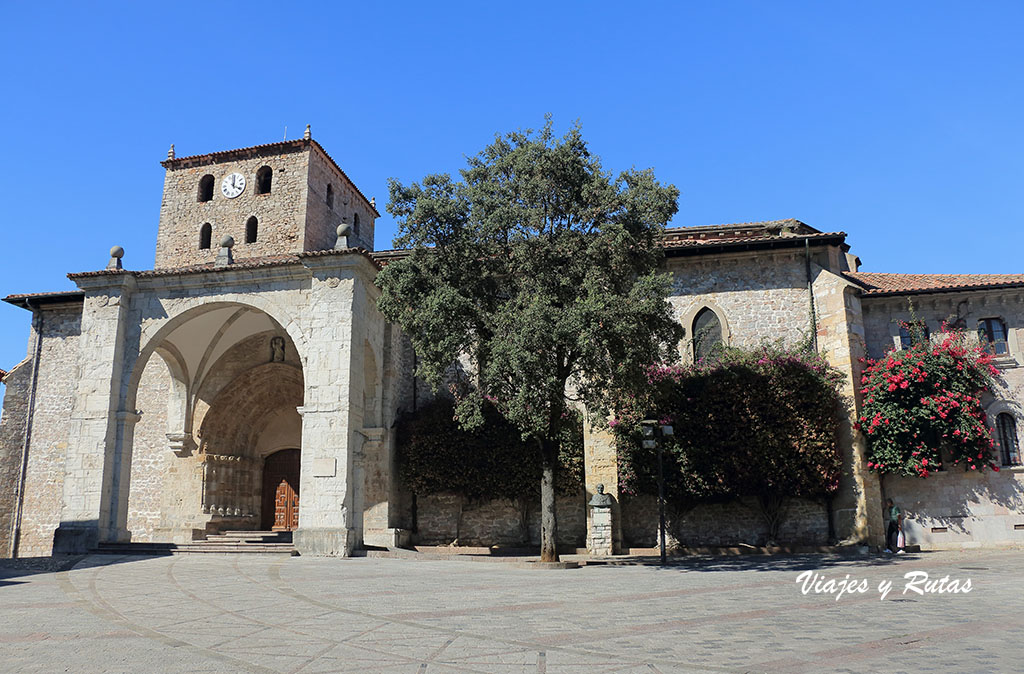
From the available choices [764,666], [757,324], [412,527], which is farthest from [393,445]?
[764,666]

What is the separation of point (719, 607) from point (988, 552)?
13.9 meters

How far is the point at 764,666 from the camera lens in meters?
6.30

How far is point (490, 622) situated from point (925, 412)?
16.0 metres

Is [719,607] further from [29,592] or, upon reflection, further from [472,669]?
[29,592]

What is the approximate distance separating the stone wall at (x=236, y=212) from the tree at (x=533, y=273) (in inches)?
450

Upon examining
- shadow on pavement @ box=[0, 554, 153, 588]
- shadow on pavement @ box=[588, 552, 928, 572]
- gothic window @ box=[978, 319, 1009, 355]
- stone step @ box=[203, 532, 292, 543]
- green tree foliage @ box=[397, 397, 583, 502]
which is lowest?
shadow on pavement @ box=[588, 552, 928, 572]

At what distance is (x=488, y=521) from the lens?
22.7m

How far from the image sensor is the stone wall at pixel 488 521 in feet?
72.7

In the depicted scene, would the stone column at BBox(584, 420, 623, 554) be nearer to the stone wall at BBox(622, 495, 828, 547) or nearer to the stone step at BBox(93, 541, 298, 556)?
the stone wall at BBox(622, 495, 828, 547)

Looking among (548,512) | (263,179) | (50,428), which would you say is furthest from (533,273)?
(50,428)

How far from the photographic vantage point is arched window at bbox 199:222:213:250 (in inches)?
1106

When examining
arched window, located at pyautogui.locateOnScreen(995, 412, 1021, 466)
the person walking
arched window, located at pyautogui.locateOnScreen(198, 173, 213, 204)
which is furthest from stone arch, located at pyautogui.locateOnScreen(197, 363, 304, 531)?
arched window, located at pyautogui.locateOnScreen(995, 412, 1021, 466)

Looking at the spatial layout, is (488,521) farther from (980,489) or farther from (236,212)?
(236,212)

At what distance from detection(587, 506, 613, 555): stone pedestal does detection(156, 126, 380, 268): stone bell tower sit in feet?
46.4
